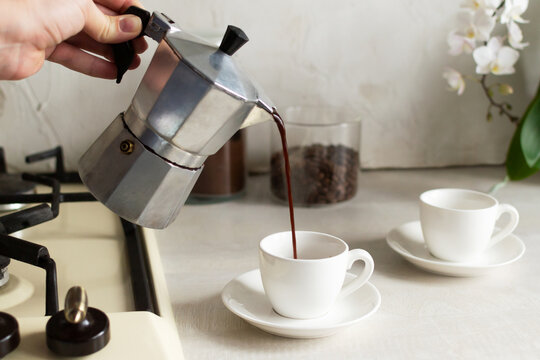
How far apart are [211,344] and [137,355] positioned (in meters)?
0.15

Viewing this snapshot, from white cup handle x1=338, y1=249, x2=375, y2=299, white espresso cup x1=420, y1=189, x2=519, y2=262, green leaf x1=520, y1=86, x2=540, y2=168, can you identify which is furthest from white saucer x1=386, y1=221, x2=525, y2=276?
green leaf x1=520, y1=86, x2=540, y2=168

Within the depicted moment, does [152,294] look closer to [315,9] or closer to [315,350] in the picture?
[315,350]

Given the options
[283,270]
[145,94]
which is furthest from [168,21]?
[283,270]

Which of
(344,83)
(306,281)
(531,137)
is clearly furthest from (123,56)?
(531,137)

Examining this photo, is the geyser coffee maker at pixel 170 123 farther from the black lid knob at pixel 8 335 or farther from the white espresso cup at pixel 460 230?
the white espresso cup at pixel 460 230

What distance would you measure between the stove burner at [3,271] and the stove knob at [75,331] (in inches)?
8.4

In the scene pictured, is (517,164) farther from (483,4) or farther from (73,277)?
(73,277)

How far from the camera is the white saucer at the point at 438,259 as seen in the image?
77cm

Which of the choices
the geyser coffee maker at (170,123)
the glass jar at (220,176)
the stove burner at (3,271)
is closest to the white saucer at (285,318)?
the geyser coffee maker at (170,123)

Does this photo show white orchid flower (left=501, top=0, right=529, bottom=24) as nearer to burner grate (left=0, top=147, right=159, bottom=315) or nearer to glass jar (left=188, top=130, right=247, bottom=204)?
glass jar (left=188, top=130, right=247, bottom=204)

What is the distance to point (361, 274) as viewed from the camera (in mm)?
677

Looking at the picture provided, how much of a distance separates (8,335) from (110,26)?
335mm

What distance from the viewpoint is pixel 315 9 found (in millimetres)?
1135

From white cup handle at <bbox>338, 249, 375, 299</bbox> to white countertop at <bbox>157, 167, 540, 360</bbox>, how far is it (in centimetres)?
4
